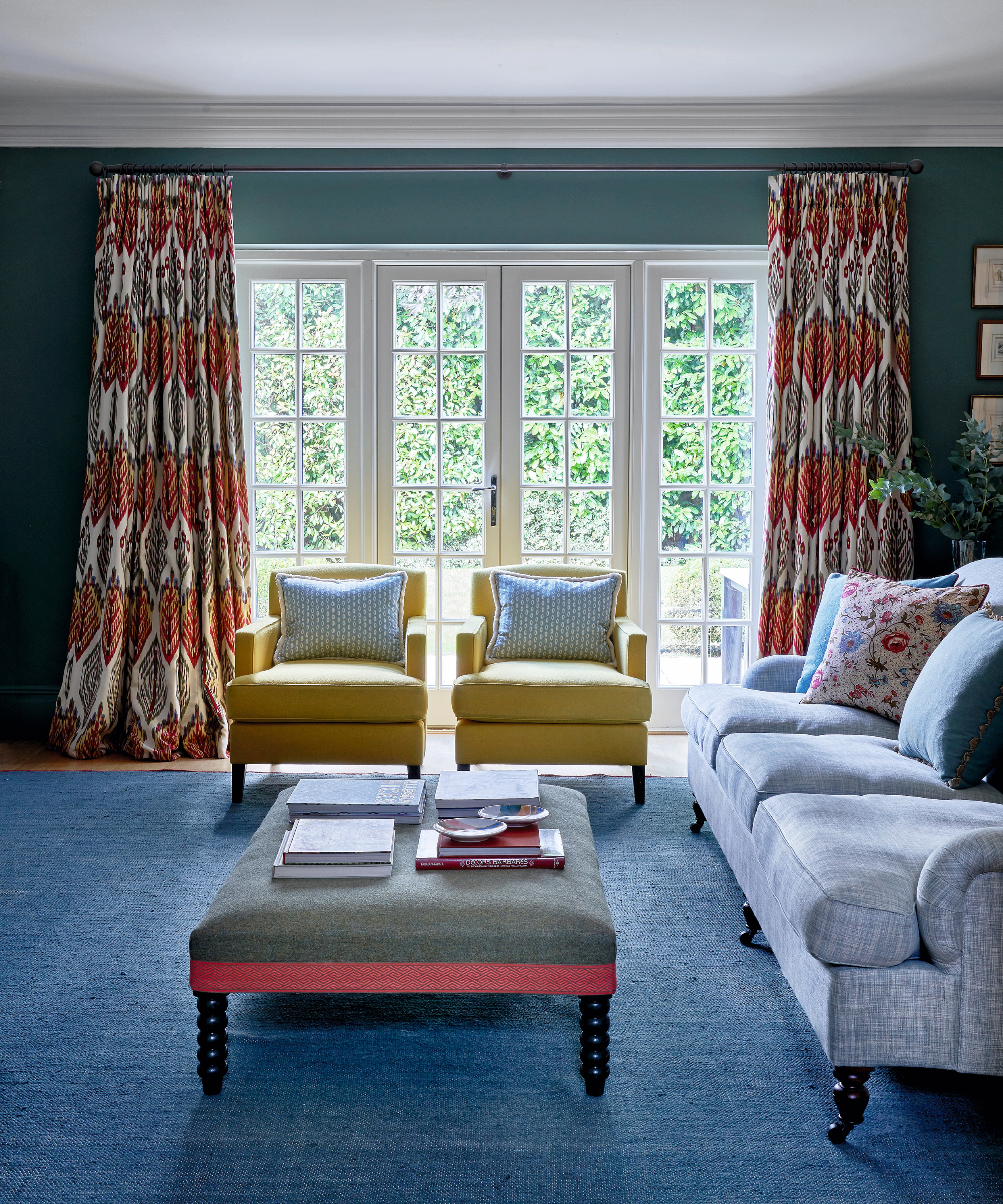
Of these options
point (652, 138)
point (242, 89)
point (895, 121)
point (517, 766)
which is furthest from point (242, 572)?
point (895, 121)

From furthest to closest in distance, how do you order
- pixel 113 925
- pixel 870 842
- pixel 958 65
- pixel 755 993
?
pixel 958 65, pixel 113 925, pixel 755 993, pixel 870 842

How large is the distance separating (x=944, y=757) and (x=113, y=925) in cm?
215

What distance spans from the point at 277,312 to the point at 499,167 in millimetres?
1222

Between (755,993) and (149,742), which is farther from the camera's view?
(149,742)

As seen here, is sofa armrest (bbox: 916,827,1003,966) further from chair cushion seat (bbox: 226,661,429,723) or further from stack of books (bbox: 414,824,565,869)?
chair cushion seat (bbox: 226,661,429,723)

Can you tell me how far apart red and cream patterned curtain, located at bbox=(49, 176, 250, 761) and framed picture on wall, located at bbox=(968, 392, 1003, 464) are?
11.0ft

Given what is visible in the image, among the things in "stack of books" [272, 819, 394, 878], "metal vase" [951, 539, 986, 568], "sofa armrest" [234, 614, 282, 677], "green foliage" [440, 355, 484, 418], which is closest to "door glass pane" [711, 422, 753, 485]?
"metal vase" [951, 539, 986, 568]

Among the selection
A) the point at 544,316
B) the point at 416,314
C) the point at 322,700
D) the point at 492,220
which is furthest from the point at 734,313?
the point at 322,700

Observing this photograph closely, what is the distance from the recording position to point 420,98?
4.28m

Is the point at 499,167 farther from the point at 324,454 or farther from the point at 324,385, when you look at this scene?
the point at 324,454

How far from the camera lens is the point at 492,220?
14.7 feet

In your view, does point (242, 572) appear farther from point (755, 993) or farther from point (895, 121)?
point (895, 121)

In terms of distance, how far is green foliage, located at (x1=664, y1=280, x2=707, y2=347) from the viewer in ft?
15.1

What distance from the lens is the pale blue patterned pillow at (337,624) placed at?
3.99m
